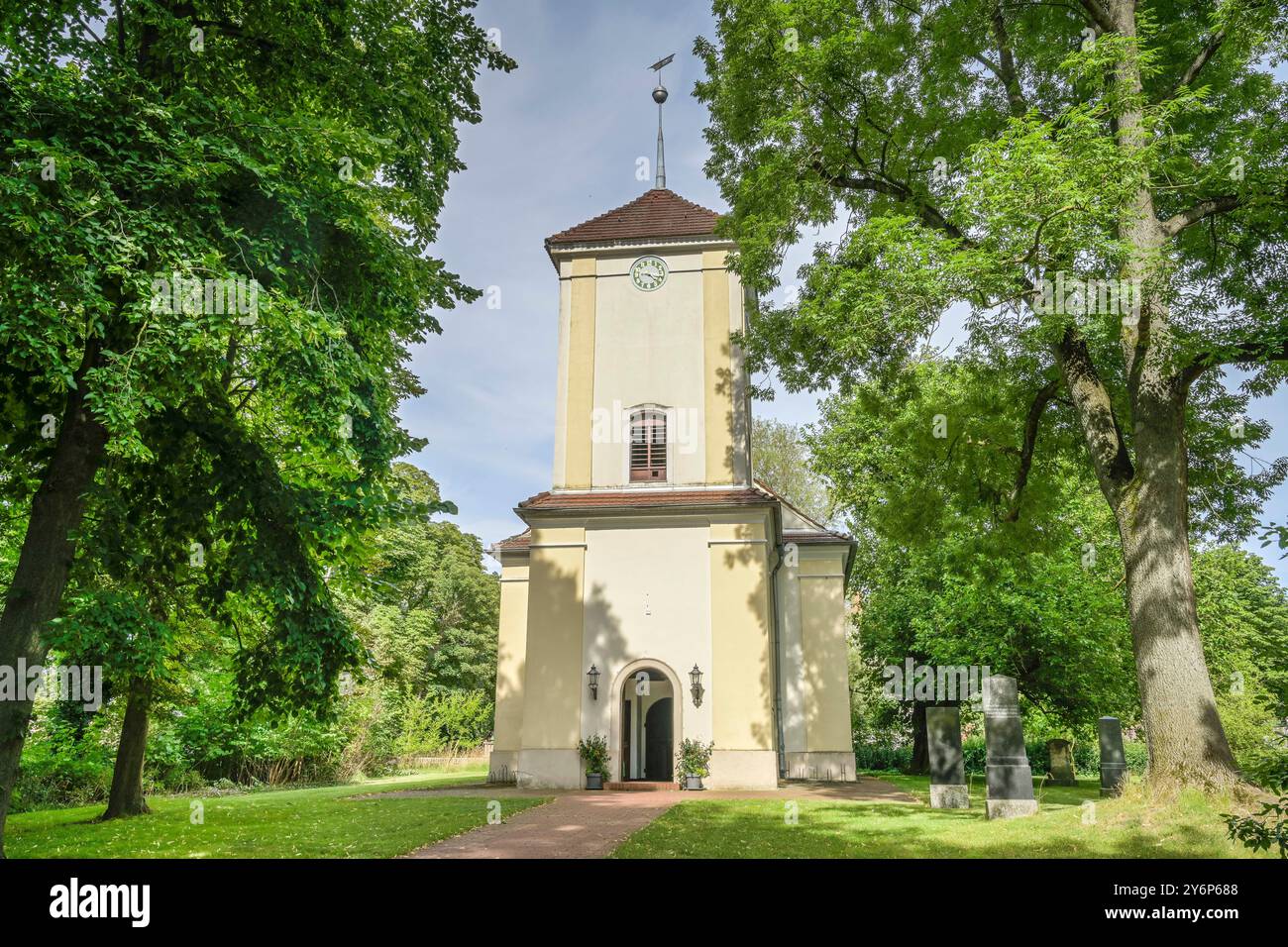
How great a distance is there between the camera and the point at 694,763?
18797 millimetres

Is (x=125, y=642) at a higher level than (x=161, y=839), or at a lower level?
higher

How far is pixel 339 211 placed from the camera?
9.12 meters

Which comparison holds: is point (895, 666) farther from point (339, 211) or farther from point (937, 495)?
point (339, 211)

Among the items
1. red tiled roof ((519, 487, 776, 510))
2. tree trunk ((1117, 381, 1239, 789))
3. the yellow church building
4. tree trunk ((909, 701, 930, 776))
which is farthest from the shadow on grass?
tree trunk ((909, 701, 930, 776))

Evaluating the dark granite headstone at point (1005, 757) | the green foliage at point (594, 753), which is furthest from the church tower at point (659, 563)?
the dark granite headstone at point (1005, 757)

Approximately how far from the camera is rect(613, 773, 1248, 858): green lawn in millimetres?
8719

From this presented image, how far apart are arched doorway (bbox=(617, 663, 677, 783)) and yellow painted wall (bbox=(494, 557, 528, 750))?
3.39 metres

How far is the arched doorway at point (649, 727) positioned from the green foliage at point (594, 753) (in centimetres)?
281

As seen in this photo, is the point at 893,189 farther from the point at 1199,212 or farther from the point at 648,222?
the point at 648,222

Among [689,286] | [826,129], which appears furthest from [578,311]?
[826,129]

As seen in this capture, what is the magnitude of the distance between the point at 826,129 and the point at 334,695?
1231cm

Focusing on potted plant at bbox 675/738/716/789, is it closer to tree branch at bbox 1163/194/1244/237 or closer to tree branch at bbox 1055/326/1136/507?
tree branch at bbox 1055/326/1136/507

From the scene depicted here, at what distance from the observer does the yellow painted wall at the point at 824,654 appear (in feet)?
79.9

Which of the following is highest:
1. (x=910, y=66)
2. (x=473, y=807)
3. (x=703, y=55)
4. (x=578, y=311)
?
(x=703, y=55)
